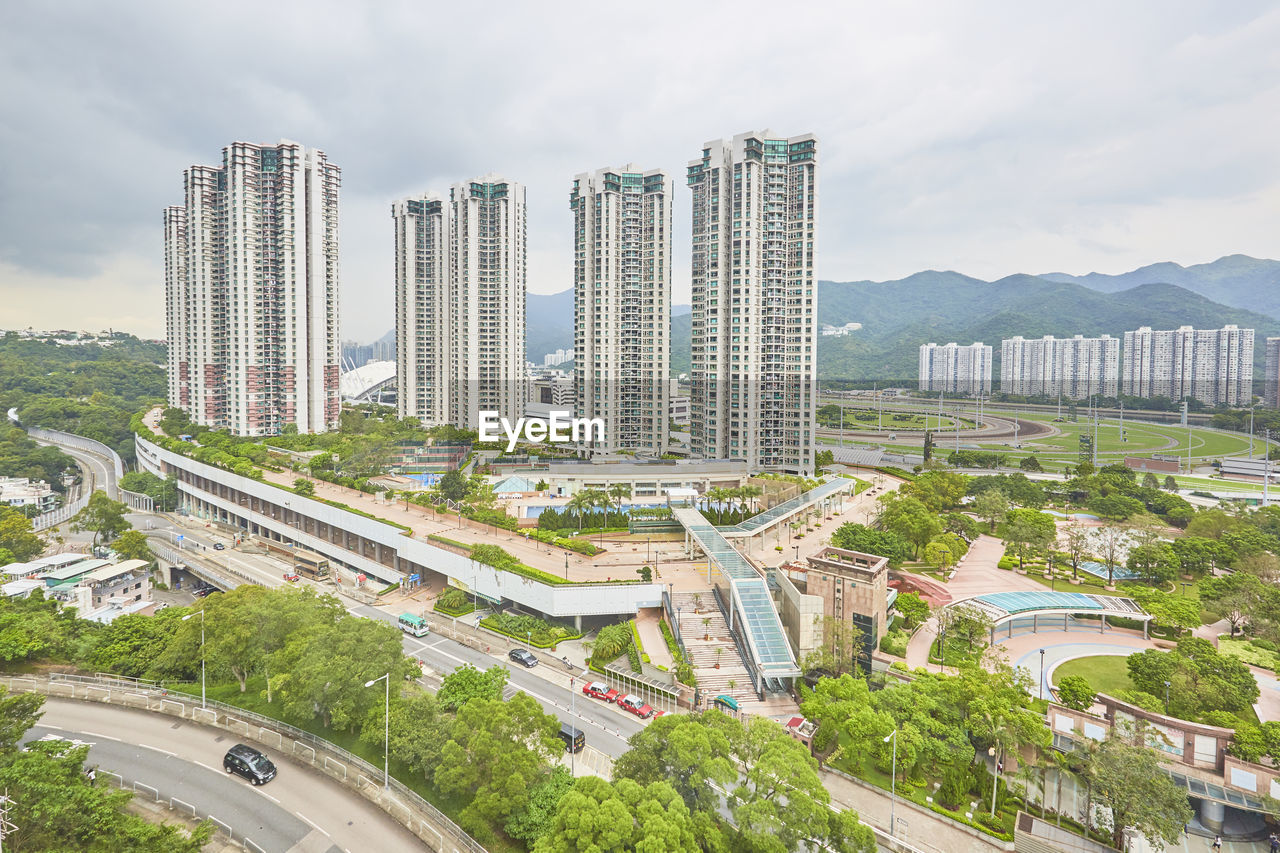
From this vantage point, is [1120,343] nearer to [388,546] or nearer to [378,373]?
[388,546]

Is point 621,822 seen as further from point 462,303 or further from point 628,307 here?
point 462,303

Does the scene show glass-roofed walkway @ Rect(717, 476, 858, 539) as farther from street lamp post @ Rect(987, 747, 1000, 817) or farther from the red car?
street lamp post @ Rect(987, 747, 1000, 817)

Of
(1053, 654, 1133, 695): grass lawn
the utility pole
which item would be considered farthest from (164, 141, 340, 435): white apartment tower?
the utility pole

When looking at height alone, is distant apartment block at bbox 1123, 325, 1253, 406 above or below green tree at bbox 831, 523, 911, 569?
above

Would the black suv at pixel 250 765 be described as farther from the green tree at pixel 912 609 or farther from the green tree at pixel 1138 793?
the green tree at pixel 912 609

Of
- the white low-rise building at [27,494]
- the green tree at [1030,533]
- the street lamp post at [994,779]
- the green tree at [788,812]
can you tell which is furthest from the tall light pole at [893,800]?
the white low-rise building at [27,494]

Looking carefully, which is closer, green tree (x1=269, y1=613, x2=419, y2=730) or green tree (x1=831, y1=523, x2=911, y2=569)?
green tree (x1=269, y1=613, x2=419, y2=730)
